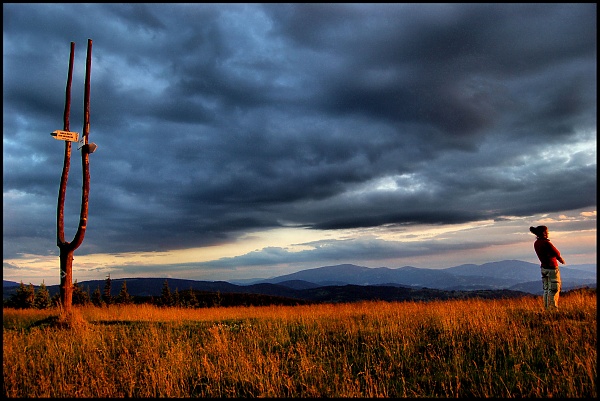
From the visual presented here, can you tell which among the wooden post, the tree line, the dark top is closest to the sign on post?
the wooden post

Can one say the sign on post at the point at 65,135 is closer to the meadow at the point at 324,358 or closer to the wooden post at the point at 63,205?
the wooden post at the point at 63,205

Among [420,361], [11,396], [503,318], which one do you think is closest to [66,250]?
[11,396]

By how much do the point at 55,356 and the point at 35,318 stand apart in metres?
8.32

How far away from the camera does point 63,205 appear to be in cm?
1512

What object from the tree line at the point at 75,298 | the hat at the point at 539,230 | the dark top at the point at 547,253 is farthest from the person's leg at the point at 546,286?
the tree line at the point at 75,298

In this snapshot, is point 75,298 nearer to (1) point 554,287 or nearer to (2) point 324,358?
(2) point 324,358

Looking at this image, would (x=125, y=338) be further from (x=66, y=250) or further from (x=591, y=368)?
(x=591, y=368)

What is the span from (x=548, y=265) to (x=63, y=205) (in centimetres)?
1777

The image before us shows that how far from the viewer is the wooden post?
14.2 m

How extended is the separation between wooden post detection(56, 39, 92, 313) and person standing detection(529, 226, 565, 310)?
16.2m

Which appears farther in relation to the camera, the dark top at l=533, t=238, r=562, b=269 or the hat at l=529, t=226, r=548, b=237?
the hat at l=529, t=226, r=548, b=237

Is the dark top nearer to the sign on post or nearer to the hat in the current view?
the hat

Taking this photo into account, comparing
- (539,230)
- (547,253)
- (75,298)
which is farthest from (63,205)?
(75,298)

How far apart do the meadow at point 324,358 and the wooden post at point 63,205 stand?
1.55 metres
